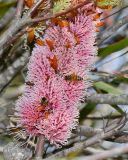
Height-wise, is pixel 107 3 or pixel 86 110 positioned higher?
pixel 107 3

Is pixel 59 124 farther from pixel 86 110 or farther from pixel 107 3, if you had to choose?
pixel 86 110

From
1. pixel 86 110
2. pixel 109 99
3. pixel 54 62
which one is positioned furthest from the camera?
pixel 86 110

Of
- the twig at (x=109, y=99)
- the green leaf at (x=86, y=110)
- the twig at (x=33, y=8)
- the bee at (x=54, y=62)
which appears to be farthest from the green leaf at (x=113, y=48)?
the twig at (x=33, y=8)

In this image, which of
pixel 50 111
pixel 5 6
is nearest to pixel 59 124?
pixel 50 111

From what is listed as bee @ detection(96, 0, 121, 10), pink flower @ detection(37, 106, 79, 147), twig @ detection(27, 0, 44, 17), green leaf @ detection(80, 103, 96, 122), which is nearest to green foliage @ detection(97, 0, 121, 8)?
bee @ detection(96, 0, 121, 10)

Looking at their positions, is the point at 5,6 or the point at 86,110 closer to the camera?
the point at 5,6

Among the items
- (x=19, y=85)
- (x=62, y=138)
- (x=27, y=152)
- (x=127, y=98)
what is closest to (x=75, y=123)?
(x=62, y=138)

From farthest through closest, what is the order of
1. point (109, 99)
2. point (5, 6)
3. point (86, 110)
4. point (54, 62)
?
point (86, 110) → point (5, 6) → point (109, 99) → point (54, 62)
